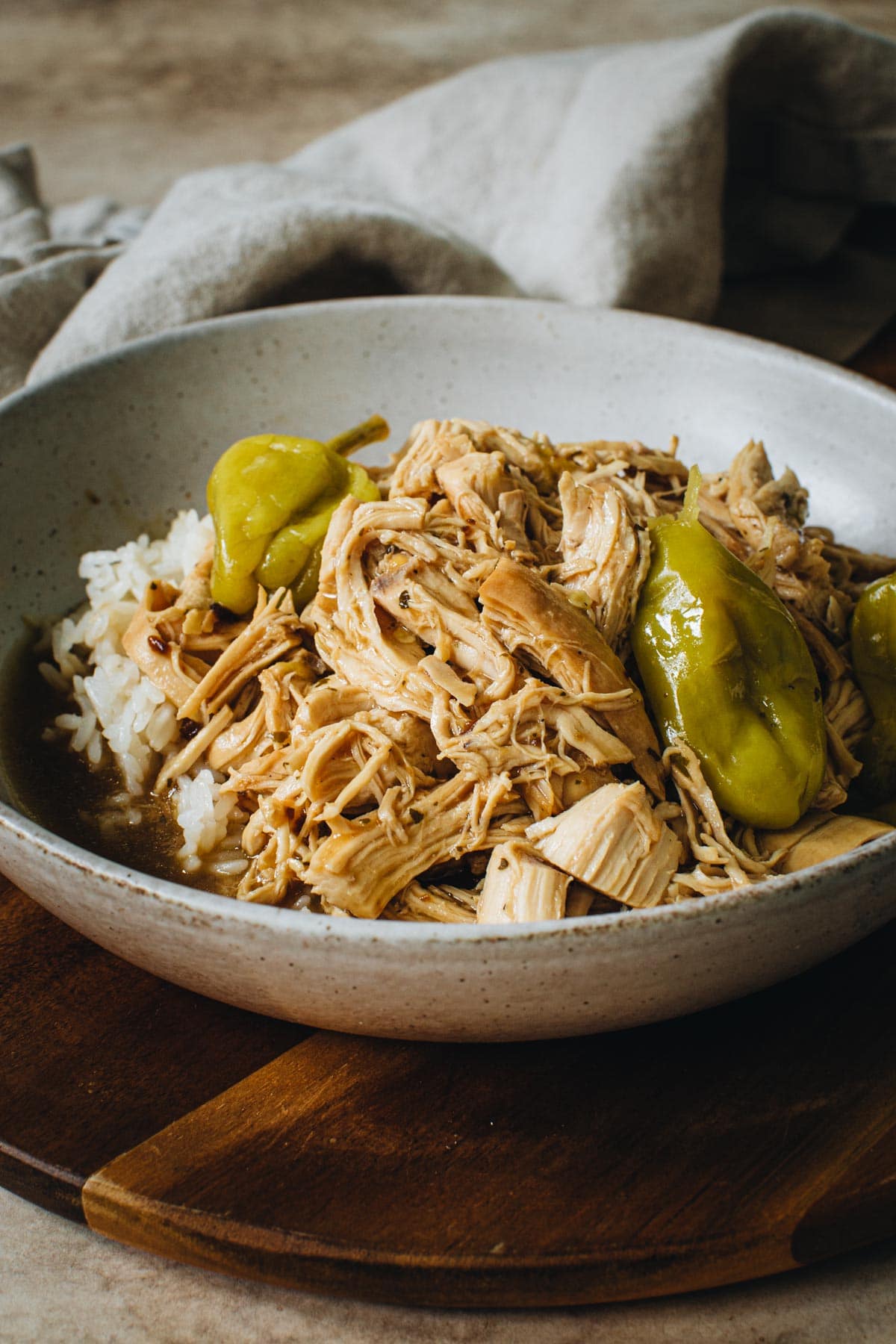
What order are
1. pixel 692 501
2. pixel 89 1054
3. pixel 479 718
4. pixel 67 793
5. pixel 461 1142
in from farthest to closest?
pixel 67 793, pixel 692 501, pixel 479 718, pixel 89 1054, pixel 461 1142

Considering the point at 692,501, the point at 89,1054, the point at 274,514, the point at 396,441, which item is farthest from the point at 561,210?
the point at 89,1054

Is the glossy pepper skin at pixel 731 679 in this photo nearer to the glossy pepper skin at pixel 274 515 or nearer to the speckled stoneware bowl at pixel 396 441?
the speckled stoneware bowl at pixel 396 441

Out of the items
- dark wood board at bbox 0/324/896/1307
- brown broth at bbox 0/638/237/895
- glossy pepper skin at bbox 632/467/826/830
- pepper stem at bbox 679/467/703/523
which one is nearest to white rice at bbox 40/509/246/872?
brown broth at bbox 0/638/237/895

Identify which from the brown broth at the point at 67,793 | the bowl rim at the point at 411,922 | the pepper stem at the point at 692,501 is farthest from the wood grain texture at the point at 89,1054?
the pepper stem at the point at 692,501

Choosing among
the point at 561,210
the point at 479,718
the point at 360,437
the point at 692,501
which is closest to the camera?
the point at 479,718

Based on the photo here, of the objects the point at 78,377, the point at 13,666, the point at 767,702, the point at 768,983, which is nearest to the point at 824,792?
the point at 767,702

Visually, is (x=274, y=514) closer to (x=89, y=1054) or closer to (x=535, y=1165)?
Result: (x=89, y=1054)
